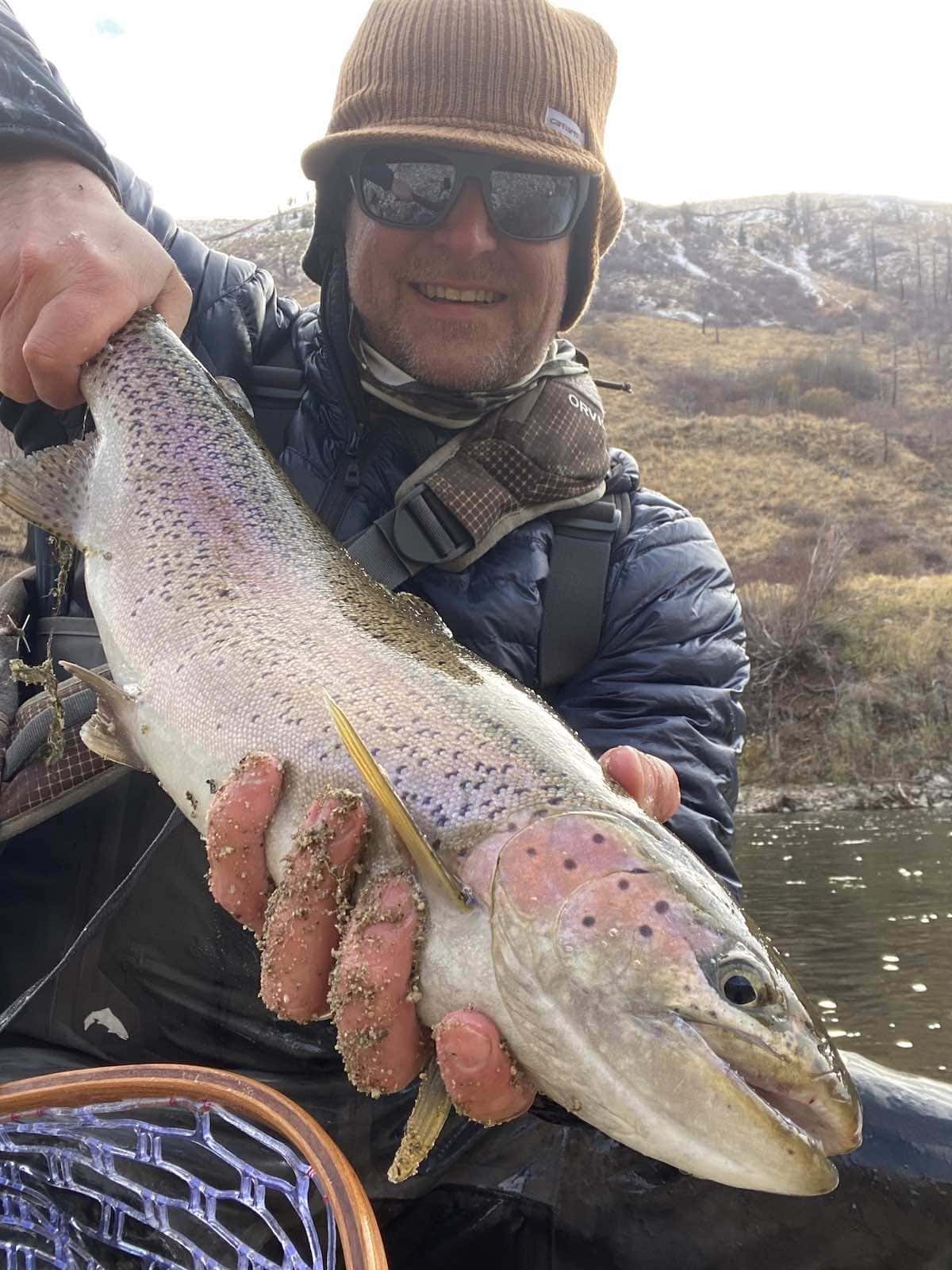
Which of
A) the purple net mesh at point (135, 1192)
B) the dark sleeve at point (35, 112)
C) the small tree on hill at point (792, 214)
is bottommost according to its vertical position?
the small tree on hill at point (792, 214)

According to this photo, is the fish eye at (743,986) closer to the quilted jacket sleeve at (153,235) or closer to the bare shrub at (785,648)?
the quilted jacket sleeve at (153,235)

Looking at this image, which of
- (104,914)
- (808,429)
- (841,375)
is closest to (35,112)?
(104,914)

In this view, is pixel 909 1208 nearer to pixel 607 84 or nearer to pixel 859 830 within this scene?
pixel 607 84

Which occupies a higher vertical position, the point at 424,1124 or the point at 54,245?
the point at 54,245

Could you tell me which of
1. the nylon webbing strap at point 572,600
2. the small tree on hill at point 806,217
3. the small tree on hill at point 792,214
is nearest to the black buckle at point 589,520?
the nylon webbing strap at point 572,600

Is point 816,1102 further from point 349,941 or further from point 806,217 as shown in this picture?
point 806,217

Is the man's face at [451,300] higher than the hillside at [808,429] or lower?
higher

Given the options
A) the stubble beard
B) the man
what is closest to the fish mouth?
the man
